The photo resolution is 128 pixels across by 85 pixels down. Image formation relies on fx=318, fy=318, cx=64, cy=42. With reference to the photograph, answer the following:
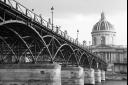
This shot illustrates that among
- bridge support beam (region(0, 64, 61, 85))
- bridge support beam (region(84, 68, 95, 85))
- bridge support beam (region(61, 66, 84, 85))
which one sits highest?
bridge support beam (region(0, 64, 61, 85))

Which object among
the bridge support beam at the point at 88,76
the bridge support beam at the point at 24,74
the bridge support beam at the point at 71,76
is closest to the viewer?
the bridge support beam at the point at 24,74

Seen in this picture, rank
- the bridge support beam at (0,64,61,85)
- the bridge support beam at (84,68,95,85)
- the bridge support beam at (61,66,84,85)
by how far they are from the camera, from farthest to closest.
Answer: the bridge support beam at (84,68,95,85), the bridge support beam at (61,66,84,85), the bridge support beam at (0,64,61,85)

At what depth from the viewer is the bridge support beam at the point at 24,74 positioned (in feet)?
142

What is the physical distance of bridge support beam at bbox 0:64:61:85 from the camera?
4331cm

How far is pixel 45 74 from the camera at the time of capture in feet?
147

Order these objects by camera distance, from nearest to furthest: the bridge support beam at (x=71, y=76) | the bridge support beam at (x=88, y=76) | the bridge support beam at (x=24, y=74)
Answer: the bridge support beam at (x=24, y=74)
the bridge support beam at (x=71, y=76)
the bridge support beam at (x=88, y=76)

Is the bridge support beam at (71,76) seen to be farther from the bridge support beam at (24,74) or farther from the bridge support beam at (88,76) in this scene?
the bridge support beam at (88,76)

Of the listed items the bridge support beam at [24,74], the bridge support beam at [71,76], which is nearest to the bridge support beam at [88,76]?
the bridge support beam at [71,76]

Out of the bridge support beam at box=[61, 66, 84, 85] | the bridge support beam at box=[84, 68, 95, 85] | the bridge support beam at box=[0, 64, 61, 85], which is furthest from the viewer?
the bridge support beam at box=[84, 68, 95, 85]

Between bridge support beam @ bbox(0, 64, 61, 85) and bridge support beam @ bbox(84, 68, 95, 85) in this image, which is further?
bridge support beam @ bbox(84, 68, 95, 85)

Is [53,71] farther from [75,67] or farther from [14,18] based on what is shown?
[75,67]

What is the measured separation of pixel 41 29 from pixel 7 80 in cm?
849

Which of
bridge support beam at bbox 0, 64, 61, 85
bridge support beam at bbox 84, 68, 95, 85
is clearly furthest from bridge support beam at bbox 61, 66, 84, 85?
bridge support beam at bbox 84, 68, 95, 85

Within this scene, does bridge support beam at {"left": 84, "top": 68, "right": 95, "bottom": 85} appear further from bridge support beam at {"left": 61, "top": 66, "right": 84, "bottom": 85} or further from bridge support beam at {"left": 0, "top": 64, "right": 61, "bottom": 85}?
bridge support beam at {"left": 0, "top": 64, "right": 61, "bottom": 85}
